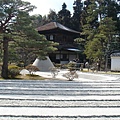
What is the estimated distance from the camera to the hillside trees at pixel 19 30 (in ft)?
37.4

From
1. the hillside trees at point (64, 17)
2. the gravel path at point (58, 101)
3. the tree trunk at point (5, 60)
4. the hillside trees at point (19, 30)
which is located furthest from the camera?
the hillside trees at point (64, 17)

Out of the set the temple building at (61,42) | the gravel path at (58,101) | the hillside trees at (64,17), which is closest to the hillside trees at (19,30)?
the gravel path at (58,101)

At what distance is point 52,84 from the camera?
9523 millimetres

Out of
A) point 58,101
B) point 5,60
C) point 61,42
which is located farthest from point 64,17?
point 58,101

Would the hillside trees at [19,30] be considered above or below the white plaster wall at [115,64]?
above

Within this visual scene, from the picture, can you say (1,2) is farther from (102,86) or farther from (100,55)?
(100,55)

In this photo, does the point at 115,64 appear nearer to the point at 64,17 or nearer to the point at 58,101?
the point at 58,101

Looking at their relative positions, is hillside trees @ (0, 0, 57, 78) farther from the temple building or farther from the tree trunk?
the temple building

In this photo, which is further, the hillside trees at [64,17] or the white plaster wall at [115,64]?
the hillside trees at [64,17]

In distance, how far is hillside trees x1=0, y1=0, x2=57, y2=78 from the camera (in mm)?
11406

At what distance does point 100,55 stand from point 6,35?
11455 mm

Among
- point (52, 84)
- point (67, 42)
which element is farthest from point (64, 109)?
point (67, 42)

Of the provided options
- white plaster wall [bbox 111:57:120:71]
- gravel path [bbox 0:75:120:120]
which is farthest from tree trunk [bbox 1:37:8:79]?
white plaster wall [bbox 111:57:120:71]

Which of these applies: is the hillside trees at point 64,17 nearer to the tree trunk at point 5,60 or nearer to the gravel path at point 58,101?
the tree trunk at point 5,60
